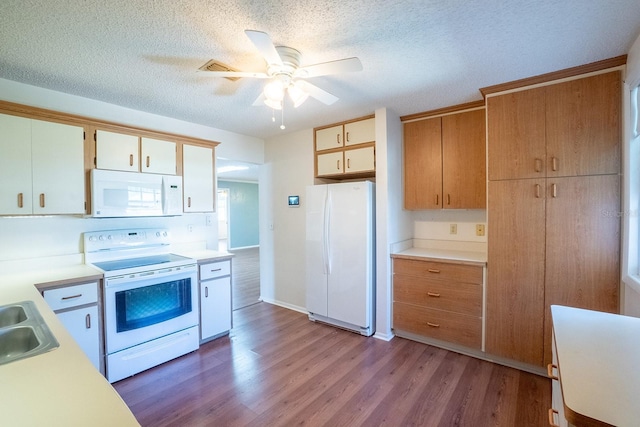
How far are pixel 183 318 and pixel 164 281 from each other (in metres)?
0.41

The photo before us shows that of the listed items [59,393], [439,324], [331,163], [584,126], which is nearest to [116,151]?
[331,163]

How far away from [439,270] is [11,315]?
301 centimetres

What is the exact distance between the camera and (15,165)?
2.09 metres

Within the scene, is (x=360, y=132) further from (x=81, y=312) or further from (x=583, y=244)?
(x=81, y=312)

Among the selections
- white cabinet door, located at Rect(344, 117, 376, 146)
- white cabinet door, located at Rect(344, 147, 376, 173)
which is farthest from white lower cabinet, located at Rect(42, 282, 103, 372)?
white cabinet door, located at Rect(344, 117, 376, 146)

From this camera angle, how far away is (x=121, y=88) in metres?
2.36

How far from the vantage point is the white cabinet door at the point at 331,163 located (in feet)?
11.1

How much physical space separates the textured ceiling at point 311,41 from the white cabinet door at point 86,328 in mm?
1758

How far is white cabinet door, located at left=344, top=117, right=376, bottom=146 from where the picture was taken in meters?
3.12

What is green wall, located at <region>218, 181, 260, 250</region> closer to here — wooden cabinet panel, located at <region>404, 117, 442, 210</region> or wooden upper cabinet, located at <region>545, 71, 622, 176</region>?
wooden cabinet panel, located at <region>404, 117, 442, 210</region>

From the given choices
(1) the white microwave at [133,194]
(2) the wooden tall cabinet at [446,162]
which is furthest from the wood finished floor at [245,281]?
(2) the wooden tall cabinet at [446,162]

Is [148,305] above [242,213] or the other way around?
the other way around

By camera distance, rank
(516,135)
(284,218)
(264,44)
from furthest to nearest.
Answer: (284,218) < (516,135) < (264,44)

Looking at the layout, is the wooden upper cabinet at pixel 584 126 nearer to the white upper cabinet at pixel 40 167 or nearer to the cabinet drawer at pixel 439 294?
the cabinet drawer at pixel 439 294
